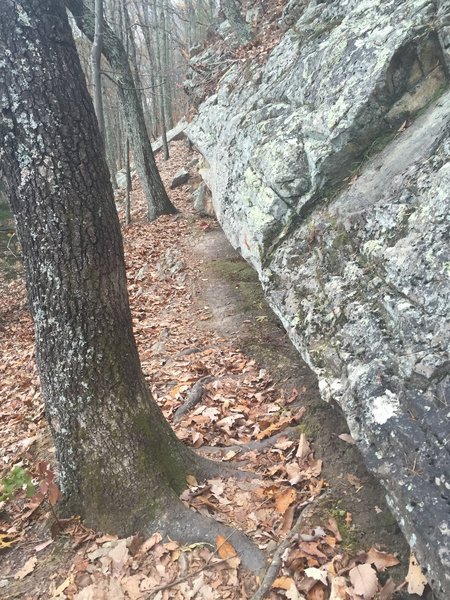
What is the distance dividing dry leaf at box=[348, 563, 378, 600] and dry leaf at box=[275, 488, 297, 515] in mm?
671

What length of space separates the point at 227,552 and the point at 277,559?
35 cm

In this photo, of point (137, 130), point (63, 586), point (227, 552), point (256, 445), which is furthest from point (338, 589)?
point (137, 130)

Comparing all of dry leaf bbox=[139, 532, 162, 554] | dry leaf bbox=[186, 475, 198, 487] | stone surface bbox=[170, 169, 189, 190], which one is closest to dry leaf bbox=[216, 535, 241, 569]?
dry leaf bbox=[139, 532, 162, 554]

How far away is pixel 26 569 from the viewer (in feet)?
10.5

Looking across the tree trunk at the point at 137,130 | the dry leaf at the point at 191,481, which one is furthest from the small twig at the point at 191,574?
the tree trunk at the point at 137,130

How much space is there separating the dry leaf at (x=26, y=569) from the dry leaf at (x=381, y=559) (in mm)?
2334

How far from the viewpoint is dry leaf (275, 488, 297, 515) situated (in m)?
3.31

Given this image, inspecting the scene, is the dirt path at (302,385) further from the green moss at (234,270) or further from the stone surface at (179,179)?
the stone surface at (179,179)

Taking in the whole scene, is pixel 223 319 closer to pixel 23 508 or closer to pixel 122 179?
pixel 23 508

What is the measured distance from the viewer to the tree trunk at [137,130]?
11604 millimetres

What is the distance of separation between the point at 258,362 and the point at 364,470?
7.27ft

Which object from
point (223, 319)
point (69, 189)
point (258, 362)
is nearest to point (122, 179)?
point (223, 319)

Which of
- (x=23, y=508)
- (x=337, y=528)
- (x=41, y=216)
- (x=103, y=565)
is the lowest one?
(x=337, y=528)

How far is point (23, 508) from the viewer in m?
3.85
